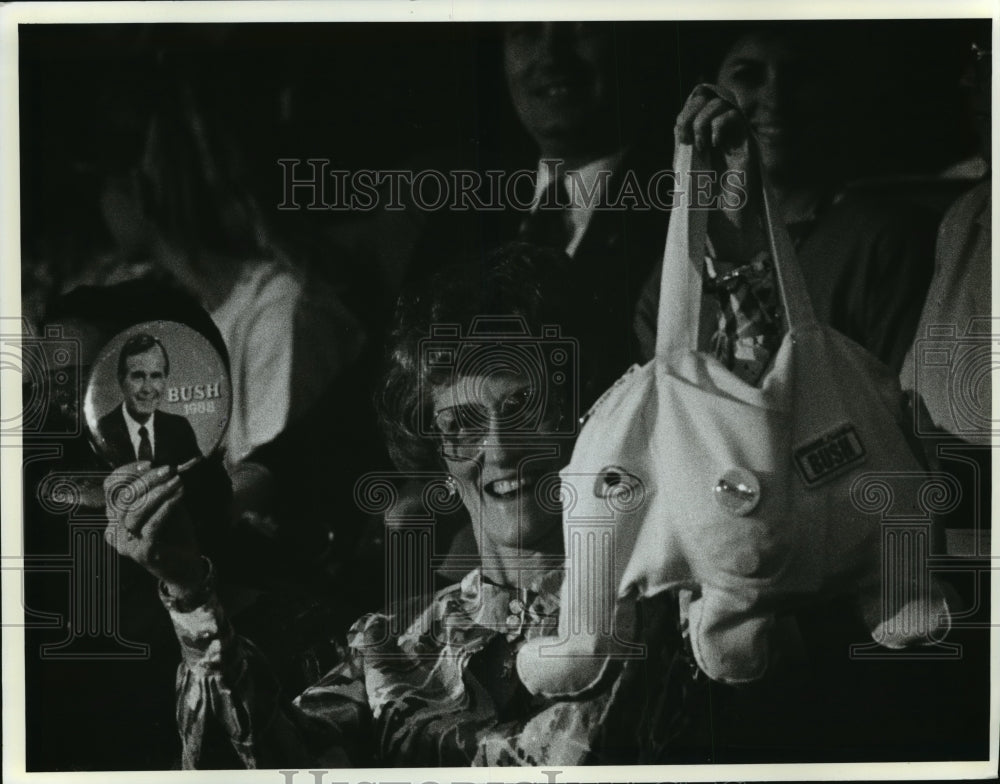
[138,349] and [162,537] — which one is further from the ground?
[138,349]

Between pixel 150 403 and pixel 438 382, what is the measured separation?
76cm

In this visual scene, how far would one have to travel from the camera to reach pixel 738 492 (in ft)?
10.2

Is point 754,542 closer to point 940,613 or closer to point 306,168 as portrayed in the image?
point 940,613

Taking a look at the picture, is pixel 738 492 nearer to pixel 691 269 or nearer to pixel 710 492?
pixel 710 492

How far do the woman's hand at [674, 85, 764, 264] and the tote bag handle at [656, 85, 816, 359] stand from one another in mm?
19

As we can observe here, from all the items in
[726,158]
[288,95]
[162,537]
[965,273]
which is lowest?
[162,537]

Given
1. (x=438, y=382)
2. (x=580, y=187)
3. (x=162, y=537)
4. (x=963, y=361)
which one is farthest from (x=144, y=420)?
(x=963, y=361)

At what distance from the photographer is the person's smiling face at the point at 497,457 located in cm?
314

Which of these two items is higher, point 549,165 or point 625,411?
point 549,165

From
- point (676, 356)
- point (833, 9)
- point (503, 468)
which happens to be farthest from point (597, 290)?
point (833, 9)

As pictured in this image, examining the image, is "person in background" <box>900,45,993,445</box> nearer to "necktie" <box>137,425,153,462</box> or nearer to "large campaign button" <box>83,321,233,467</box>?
"large campaign button" <box>83,321,233,467</box>

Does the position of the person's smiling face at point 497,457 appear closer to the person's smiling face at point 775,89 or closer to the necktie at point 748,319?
the necktie at point 748,319

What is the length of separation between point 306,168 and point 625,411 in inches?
41.2

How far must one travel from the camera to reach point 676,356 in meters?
3.15
